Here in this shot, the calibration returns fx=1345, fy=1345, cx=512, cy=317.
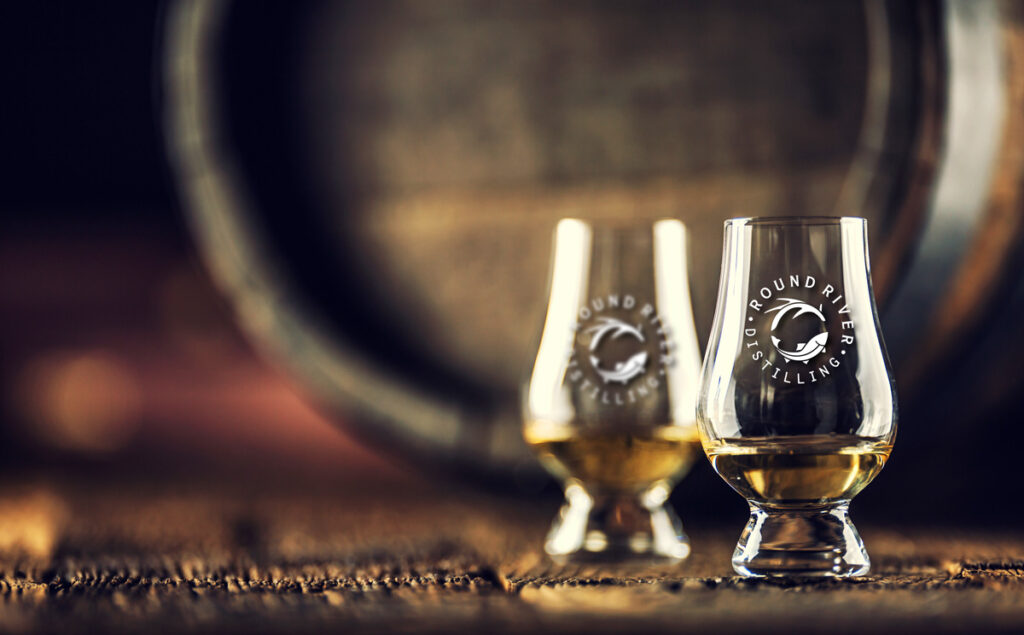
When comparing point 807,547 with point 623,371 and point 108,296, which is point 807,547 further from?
point 108,296

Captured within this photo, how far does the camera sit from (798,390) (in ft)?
2.37

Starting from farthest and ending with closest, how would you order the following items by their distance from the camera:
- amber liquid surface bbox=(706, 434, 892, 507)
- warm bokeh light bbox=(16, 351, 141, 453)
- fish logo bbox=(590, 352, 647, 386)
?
1. warm bokeh light bbox=(16, 351, 141, 453)
2. fish logo bbox=(590, 352, 647, 386)
3. amber liquid surface bbox=(706, 434, 892, 507)

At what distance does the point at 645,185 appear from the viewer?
130cm

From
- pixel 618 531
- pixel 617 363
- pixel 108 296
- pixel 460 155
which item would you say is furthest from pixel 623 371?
pixel 108 296

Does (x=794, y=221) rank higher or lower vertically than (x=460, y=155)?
lower

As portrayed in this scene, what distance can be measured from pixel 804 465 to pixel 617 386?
0.17 metres

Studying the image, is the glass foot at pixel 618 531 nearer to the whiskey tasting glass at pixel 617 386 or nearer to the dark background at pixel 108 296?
the whiskey tasting glass at pixel 617 386

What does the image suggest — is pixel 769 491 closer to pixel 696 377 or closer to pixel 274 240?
pixel 696 377

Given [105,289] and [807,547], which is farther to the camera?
[105,289]

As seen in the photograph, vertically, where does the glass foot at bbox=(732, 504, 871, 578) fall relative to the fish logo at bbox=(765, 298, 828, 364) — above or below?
below

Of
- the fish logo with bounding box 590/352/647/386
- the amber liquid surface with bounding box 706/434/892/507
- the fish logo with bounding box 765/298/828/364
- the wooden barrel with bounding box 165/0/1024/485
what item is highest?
the wooden barrel with bounding box 165/0/1024/485

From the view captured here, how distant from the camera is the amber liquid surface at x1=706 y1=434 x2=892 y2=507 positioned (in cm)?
72

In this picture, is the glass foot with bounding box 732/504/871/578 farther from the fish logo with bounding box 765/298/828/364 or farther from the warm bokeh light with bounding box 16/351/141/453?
the warm bokeh light with bounding box 16/351/141/453

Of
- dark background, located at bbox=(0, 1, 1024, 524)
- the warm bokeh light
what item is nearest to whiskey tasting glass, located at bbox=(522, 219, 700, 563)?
dark background, located at bbox=(0, 1, 1024, 524)
